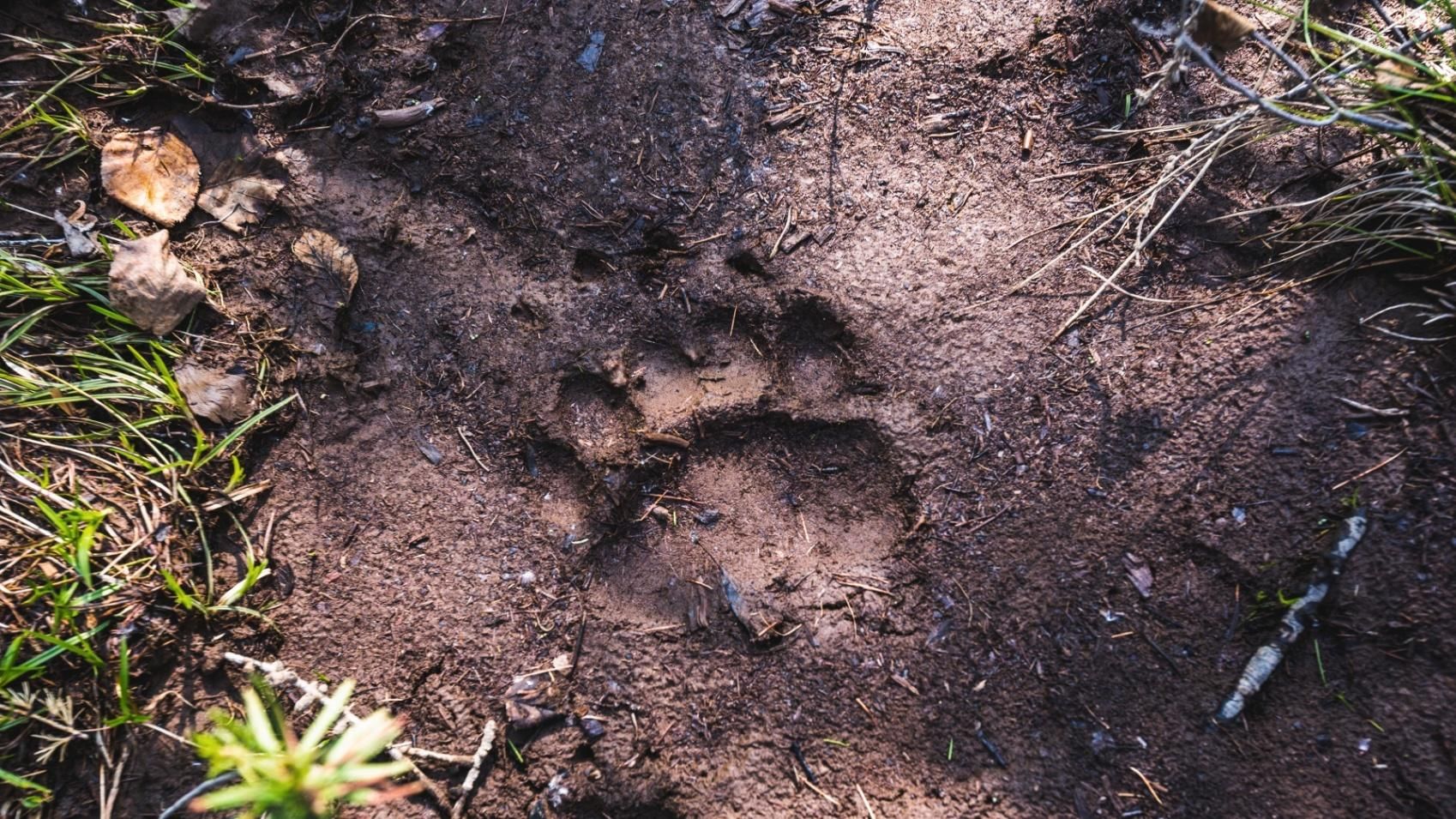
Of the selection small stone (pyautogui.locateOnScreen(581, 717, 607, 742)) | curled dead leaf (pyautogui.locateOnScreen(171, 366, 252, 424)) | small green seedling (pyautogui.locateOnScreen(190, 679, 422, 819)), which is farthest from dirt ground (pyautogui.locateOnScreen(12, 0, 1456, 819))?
small green seedling (pyautogui.locateOnScreen(190, 679, 422, 819))

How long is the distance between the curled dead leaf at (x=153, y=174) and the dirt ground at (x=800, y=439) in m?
0.07

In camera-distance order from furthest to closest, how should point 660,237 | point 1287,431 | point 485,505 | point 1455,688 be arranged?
point 660,237
point 485,505
point 1287,431
point 1455,688

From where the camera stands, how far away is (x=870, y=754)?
1698 millimetres

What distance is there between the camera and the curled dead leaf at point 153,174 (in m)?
1.86

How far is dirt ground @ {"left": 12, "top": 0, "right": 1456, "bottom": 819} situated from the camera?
64.9 inches

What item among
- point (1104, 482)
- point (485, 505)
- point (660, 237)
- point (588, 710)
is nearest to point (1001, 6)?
point (660, 237)

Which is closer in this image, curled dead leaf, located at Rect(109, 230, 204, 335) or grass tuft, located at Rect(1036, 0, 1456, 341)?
grass tuft, located at Rect(1036, 0, 1456, 341)

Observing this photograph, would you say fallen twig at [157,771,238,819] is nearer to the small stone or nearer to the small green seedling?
the small stone

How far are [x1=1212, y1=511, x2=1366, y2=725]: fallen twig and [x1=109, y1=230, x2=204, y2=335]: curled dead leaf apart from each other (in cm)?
→ 251

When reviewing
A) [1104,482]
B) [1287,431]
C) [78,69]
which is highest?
[78,69]

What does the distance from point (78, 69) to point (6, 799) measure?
64.8 inches

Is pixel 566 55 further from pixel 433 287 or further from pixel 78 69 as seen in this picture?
pixel 78 69

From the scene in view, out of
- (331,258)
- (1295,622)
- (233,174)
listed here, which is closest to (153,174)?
(233,174)

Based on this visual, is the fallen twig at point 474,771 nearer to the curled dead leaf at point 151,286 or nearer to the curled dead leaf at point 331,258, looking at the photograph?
the curled dead leaf at point 331,258
